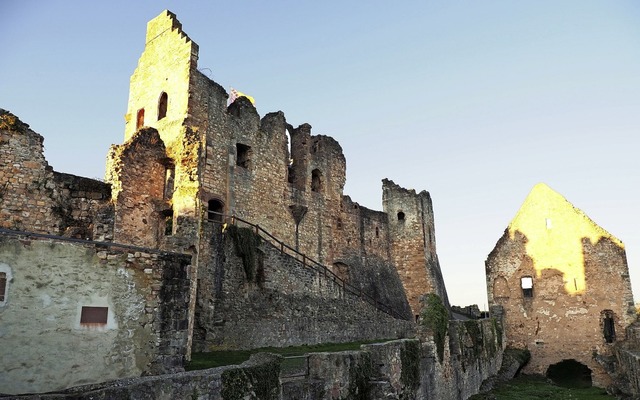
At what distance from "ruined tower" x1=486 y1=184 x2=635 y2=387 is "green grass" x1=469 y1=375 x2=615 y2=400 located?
7.88ft

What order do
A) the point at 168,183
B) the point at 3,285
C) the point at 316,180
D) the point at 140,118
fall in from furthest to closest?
the point at 316,180, the point at 140,118, the point at 168,183, the point at 3,285

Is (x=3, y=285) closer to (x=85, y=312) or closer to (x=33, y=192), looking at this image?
(x=85, y=312)

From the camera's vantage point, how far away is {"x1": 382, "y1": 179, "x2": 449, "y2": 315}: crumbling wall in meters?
34.9

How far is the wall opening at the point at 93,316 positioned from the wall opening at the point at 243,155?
1634cm

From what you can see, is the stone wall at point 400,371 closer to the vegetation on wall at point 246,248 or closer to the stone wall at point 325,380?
the stone wall at point 325,380

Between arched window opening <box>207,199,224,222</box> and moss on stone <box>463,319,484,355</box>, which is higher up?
arched window opening <box>207,199,224,222</box>

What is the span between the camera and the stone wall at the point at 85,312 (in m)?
8.43

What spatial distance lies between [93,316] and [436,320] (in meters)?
10.6

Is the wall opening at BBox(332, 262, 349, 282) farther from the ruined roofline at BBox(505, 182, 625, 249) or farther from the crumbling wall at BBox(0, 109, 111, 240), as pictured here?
the crumbling wall at BBox(0, 109, 111, 240)

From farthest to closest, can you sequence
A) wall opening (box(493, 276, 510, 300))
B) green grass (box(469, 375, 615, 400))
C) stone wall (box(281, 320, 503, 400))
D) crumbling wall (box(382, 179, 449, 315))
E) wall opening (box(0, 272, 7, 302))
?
1. crumbling wall (box(382, 179, 449, 315))
2. wall opening (box(493, 276, 510, 300))
3. green grass (box(469, 375, 615, 400))
4. stone wall (box(281, 320, 503, 400))
5. wall opening (box(0, 272, 7, 302))

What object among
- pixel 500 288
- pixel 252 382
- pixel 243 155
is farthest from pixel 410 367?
pixel 500 288

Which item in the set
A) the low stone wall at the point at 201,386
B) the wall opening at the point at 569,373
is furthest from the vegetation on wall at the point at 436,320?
the wall opening at the point at 569,373

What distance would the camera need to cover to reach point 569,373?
27.6 m

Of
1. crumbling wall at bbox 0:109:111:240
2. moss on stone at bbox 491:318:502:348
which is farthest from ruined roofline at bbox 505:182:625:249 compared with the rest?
crumbling wall at bbox 0:109:111:240
